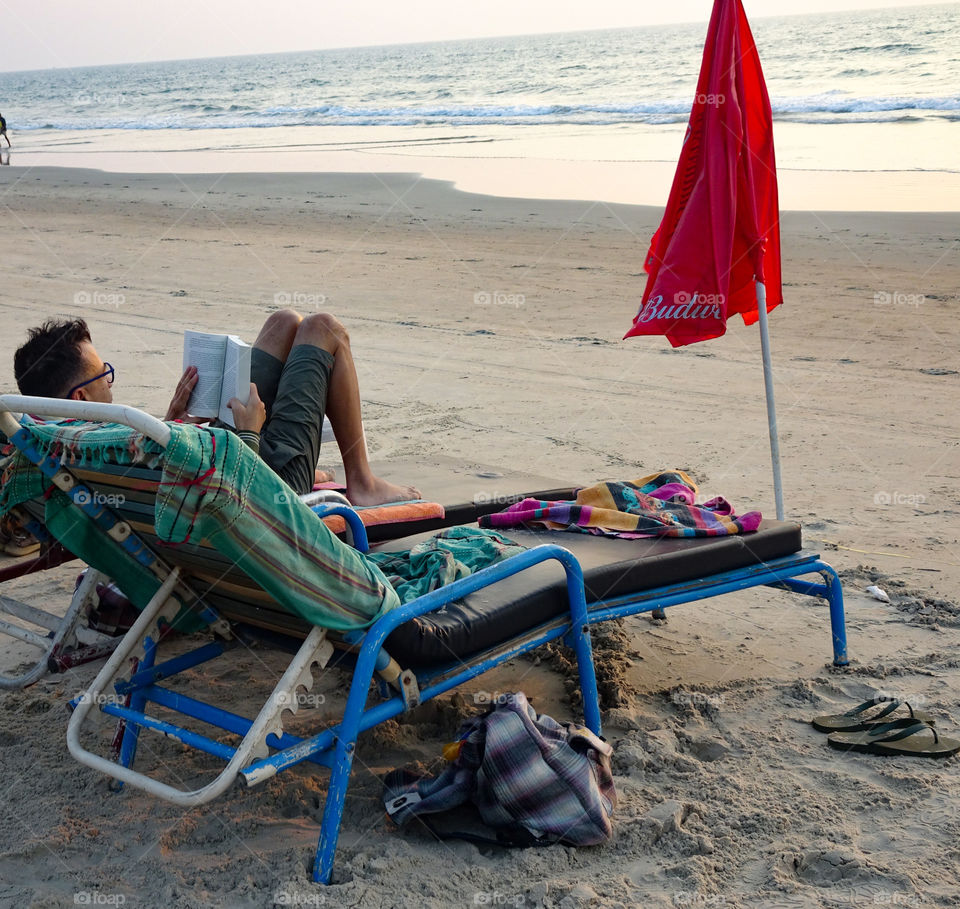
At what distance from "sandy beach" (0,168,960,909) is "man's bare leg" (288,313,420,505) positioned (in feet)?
2.49

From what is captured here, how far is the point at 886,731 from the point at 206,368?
2275mm

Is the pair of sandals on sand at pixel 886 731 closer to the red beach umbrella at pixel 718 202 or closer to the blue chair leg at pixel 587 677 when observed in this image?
the blue chair leg at pixel 587 677

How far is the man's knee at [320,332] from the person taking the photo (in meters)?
4.16

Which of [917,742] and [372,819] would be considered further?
[917,742]

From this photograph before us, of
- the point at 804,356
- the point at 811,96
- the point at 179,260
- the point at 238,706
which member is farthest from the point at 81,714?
the point at 811,96

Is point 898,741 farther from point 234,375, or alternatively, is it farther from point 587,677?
point 234,375

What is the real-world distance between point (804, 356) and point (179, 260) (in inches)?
303

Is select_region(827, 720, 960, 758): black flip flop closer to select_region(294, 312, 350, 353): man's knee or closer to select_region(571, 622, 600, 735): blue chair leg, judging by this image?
select_region(571, 622, 600, 735): blue chair leg

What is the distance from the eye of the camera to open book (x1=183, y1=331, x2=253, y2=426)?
10.1 ft

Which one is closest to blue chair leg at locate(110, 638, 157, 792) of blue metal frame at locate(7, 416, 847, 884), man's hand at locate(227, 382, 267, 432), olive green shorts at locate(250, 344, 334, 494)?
blue metal frame at locate(7, 416, 847, 884)

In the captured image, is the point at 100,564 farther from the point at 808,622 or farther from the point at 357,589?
the point at 808,622

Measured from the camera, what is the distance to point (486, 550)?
3205mm

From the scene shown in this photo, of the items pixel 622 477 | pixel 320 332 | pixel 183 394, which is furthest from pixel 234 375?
pixel 622 477

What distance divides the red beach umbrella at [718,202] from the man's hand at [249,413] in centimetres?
192
